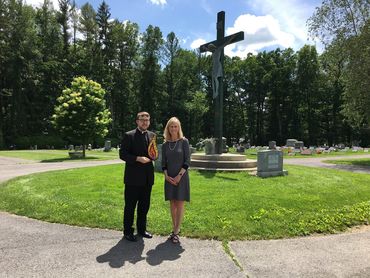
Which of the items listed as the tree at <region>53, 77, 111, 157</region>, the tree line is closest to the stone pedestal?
the tree at <region>53, 77, 111, 157</region>

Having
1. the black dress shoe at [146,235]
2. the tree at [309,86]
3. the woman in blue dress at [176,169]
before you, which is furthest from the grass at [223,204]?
the tree at [309,86]

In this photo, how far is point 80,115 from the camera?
27016 millimetres

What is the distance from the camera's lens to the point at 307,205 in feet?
27.1

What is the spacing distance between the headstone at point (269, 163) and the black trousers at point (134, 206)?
6205 mm

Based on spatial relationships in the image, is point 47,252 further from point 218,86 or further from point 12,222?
point 218,86

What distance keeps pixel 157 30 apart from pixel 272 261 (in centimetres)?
6364

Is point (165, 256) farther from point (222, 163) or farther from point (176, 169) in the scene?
point (222, 163)

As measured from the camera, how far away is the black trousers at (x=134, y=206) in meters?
5.87

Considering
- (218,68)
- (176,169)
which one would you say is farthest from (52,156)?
(176,169)

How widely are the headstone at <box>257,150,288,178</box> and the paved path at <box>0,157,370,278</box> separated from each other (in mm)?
5299

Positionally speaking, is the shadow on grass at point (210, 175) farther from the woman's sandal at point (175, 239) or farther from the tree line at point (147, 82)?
the tree line at point (147, 82)

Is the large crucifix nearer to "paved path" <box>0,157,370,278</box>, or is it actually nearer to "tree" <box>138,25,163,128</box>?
"paved path" <box>0,157,370,278</box>

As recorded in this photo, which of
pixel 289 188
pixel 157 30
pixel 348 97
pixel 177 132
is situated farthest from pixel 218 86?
pixel 157 30

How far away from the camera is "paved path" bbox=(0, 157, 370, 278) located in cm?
454
